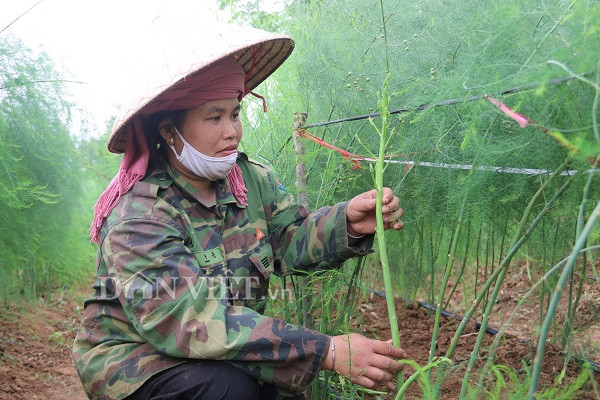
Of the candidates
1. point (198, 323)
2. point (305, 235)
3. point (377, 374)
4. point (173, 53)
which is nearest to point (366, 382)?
point (377, 374)

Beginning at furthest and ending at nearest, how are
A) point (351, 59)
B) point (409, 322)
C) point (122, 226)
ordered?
point (409, 322)
point (351, 59)
point (122, 226)

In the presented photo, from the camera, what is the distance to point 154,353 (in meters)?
2.09

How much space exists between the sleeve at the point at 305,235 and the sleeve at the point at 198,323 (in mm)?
390

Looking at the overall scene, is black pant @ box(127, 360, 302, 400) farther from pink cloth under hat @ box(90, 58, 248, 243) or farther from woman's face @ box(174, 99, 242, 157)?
woman's face @ box(174, 99, 242, 157)

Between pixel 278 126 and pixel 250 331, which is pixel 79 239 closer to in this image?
pixel 278 126

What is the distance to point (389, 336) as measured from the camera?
341 centimetres

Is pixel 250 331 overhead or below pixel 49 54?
below

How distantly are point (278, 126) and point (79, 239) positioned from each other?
2.26m

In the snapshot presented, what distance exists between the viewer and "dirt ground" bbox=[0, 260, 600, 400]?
2.83 m

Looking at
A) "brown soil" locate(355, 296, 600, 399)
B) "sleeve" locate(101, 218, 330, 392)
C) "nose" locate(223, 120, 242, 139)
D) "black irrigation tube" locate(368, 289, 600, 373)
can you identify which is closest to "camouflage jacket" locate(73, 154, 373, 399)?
"sleeve" locate(101, 218, 330, 392)

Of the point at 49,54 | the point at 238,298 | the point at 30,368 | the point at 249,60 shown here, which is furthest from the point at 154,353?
the point at 49,54

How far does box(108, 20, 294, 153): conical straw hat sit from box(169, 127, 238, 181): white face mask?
0.57 feet

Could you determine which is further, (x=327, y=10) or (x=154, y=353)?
(x=327, y=10)

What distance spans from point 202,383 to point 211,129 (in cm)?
79
